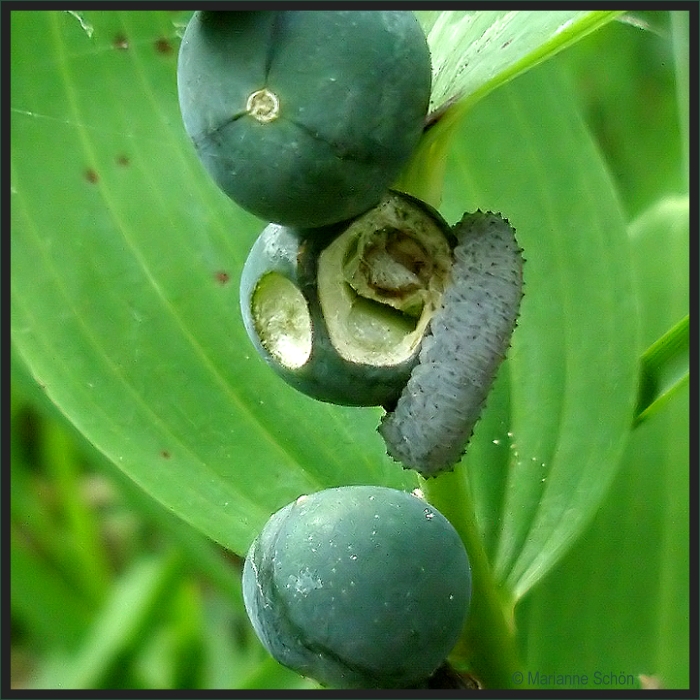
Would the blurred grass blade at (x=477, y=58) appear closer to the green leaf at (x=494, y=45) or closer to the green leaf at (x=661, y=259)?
the green leaf at (x=494, y=45)

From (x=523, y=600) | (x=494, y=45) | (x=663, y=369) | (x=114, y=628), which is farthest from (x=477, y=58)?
(x=114, y=628)

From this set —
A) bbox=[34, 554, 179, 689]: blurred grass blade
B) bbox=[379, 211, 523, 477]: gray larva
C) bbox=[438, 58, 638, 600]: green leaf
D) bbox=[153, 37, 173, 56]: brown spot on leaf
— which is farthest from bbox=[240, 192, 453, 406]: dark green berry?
bbox=[34, 554, 179, 689]: blurred grass blade

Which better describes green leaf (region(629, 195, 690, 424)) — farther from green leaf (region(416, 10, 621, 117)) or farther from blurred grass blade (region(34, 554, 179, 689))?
blurred grass blade (region(34, 554, 179, 689))

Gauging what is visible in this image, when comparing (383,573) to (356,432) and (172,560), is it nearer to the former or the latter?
(356,432)

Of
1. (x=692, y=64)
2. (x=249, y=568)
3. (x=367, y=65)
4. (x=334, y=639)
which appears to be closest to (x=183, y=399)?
(x=249, y=568)

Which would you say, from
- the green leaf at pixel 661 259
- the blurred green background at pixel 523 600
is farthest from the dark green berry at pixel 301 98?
the green leaf at pixel 661 259
